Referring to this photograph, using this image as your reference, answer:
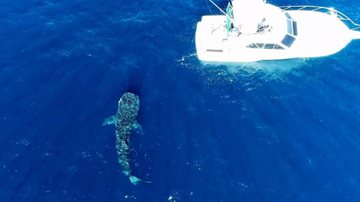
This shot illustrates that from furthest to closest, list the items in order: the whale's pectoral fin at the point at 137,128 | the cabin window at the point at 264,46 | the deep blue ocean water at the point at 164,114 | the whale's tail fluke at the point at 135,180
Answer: the cabin window at the point at 264,46 < the whale's pectoral fin at the point at 137,128 < the deep blue ocean water at the point at 164,114 < the whale's tail fluke at the point at 135,180

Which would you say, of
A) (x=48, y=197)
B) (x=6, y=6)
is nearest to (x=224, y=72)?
(x=48, y=197)

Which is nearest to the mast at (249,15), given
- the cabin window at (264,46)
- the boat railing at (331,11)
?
the cabin window at (264,46)

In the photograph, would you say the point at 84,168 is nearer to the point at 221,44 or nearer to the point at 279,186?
the point at 279,186

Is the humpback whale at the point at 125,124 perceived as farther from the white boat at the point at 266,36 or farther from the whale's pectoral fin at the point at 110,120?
the white boat at the point at 266,36

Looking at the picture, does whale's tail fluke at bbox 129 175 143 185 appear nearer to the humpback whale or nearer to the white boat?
the humpback whale

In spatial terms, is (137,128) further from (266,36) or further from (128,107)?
(266,36)

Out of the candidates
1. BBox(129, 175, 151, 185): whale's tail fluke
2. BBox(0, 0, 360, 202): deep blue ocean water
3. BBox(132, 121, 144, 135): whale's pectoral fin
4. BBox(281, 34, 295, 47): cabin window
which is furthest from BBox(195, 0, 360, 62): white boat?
BBox(129, 175, 151, 185): whale's tail fluke
